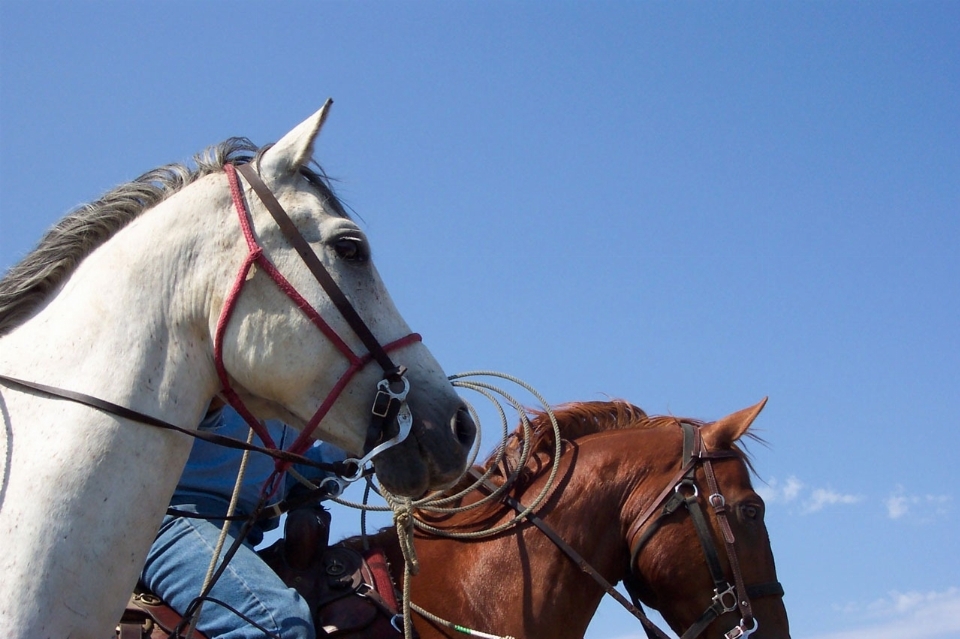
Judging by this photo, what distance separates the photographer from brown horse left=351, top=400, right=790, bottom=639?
198 inches

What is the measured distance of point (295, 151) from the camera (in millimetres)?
3484

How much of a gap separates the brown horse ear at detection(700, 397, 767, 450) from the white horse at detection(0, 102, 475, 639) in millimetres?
2474

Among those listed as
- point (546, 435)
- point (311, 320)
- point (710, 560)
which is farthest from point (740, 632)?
point (311, 320)

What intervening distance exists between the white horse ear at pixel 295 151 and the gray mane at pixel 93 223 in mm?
79

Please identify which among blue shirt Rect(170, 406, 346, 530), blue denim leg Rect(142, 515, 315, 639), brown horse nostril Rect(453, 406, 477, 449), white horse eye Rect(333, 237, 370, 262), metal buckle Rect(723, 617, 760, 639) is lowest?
blue denim leg Rect(142, 515, 315, 639)

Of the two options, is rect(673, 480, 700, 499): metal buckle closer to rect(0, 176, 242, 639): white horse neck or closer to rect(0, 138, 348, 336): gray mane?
rect(0, 138, 348, 336): gray mane

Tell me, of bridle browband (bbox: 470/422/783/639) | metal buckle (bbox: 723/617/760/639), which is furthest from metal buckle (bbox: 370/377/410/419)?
metal buckle (bbox: 723/617/760/639)

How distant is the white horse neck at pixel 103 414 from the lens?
2.82 meters

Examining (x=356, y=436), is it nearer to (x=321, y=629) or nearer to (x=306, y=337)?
(x=306, y=337)

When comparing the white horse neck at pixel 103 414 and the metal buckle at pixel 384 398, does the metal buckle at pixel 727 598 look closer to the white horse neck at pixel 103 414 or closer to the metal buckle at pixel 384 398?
the metal buckle at pixel 384 398

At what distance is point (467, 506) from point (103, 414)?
2481 mm

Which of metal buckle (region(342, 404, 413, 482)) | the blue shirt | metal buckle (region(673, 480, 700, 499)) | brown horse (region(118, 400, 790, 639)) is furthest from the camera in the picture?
metal buckle (region(673, 480, 700, 499))

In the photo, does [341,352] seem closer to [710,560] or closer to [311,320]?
[311,320]

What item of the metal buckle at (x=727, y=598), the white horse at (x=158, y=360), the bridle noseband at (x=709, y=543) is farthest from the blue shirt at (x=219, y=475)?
the metal buckle at (x=727, y=598)
